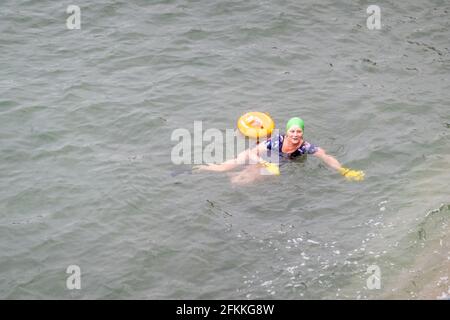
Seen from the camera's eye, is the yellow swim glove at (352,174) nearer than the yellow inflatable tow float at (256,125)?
Yes

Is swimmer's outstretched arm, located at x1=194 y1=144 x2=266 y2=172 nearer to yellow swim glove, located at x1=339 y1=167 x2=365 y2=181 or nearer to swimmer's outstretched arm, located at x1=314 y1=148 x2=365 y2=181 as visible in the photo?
swimmer's outstretched arm, located at x1=314 y1=148 x2=365 y2=181

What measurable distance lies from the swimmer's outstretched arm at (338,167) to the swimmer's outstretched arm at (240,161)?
3.72ft

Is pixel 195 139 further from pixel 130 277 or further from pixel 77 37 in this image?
pixel 77 37

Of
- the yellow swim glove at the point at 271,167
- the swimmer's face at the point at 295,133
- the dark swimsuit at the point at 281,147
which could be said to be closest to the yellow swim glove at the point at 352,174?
the dark swimsuit at the point at 281,147

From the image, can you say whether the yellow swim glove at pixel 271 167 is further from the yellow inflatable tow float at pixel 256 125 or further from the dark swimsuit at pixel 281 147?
the yellow inflatable tow float at pixel 256 125

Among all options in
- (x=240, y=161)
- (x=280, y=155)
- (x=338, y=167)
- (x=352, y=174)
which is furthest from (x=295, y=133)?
(x=352, y=174)

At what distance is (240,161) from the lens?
1127 cm

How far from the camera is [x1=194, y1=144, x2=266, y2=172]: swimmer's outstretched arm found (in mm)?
11219

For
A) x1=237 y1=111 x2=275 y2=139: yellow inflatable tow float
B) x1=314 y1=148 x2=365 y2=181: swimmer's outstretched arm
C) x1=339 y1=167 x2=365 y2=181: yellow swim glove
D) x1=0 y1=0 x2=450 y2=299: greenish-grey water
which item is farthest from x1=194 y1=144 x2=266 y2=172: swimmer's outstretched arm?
x1=339 y1=167 x2=365 y2=181: yellow swim glove

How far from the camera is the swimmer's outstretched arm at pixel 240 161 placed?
36.8ft

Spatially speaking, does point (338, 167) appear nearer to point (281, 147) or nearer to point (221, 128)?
point (281, 147)

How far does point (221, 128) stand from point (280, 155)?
62.4 inches

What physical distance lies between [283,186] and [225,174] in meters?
1.13
